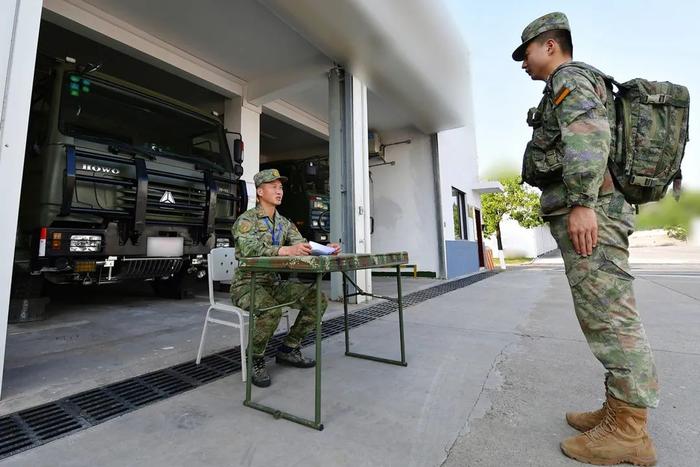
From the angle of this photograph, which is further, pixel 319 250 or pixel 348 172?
pixel 348 172

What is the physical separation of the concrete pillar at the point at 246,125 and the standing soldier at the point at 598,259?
4.70 metres

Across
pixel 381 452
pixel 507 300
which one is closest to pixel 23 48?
pixel 381 452

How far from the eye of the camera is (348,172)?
15.1 ft

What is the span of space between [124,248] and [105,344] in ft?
3.36

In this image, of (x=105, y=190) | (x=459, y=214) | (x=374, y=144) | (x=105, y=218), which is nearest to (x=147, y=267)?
(x=105, y=218)

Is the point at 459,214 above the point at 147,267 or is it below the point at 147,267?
above

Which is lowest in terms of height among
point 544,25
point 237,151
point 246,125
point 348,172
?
point 544,25

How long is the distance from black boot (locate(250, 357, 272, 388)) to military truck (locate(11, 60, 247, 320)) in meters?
2.15

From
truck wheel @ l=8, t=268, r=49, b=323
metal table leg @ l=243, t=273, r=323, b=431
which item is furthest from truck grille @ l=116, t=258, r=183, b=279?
metal table leg @ l=243, t=273, r=323, b=431

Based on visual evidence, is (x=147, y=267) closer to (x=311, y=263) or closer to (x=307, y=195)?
(x=311, y=263)

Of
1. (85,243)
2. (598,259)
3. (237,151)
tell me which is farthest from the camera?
(237,151)

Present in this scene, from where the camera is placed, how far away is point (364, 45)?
13.5 ft

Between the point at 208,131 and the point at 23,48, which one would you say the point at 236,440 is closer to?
the point at 23,48

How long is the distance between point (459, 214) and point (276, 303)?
8.67 m
